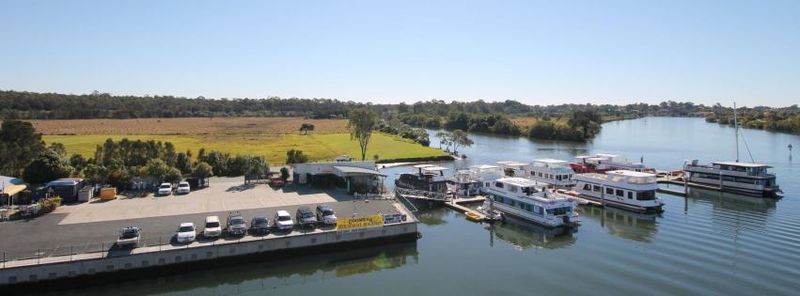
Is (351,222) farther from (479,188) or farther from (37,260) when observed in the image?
(479,188)

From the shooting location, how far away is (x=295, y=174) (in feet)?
152

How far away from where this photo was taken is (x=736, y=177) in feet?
170

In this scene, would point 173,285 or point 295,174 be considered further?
point 295,174

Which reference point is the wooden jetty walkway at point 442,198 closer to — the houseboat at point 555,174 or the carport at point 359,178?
the carport at point 359,178

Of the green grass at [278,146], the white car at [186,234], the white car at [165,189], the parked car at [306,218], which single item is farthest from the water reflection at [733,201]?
the white car at [165,189]

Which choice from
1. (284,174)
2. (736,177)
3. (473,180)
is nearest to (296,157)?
(284,174)

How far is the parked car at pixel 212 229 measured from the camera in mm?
28484

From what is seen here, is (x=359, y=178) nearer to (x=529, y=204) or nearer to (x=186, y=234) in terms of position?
(x=529, y=204)

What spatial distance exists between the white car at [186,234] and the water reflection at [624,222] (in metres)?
27.7

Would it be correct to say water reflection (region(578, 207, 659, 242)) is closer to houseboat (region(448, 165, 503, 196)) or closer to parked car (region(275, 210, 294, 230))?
houseboat (region(448, 165, 503, 196))

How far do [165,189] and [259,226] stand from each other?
1475 centimetres

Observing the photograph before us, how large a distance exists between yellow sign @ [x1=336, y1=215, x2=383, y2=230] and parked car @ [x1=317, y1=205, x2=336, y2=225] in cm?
49

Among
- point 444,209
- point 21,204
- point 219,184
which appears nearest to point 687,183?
point 444,209

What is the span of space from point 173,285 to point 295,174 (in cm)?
2098
